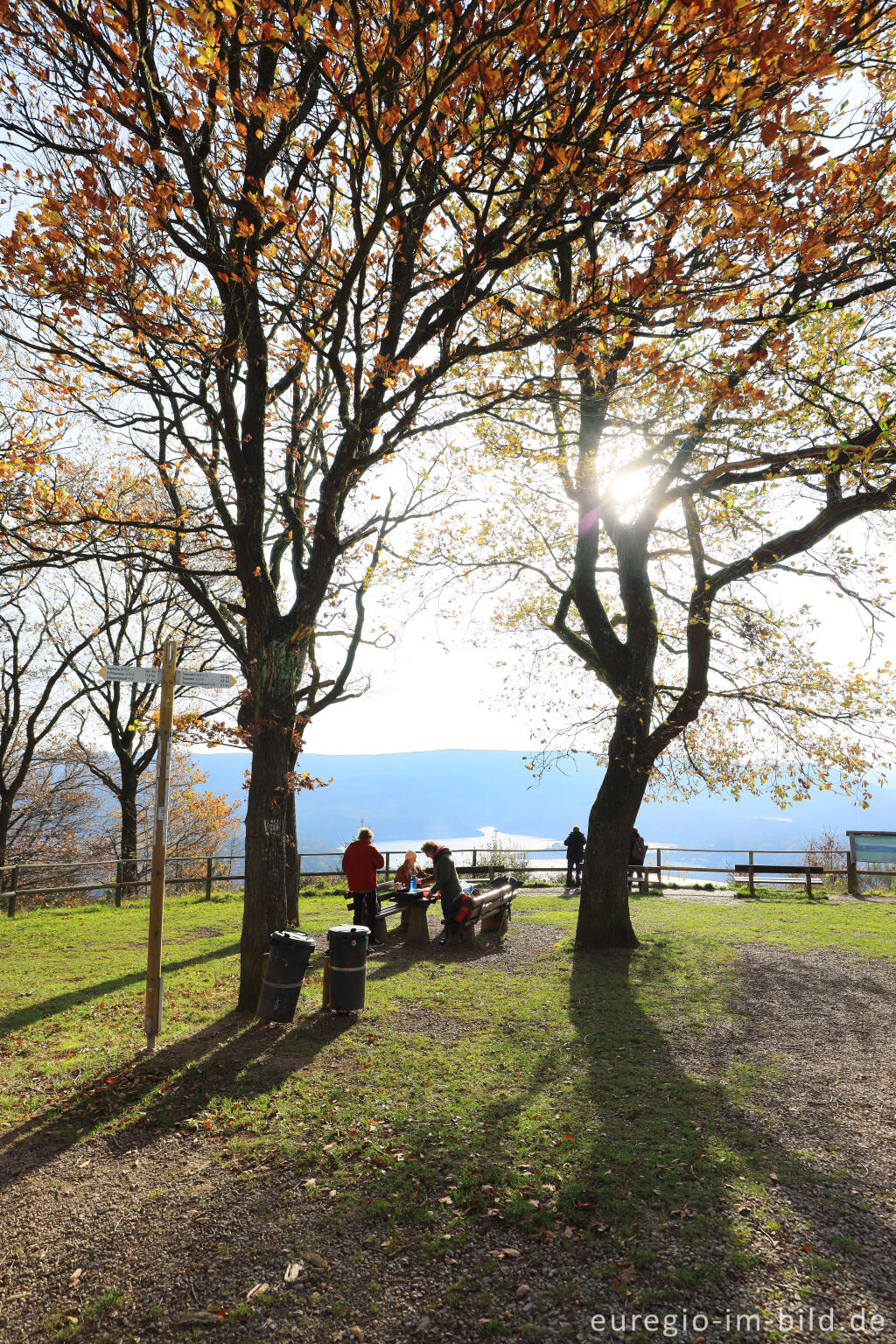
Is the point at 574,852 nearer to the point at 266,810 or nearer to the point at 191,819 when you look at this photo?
the point at 266,810

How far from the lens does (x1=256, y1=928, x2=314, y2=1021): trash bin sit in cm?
692

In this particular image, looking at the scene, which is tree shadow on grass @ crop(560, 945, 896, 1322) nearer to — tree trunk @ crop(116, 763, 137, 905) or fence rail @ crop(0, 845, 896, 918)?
fence rail @ crop(0, 845, 896, 918)

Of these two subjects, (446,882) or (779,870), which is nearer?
(446,882)

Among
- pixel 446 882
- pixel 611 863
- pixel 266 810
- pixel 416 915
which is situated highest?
pixel 266 810

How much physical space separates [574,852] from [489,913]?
7.94m

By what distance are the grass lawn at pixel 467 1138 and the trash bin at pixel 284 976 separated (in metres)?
0.24

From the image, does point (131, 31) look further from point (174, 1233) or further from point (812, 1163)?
point (812, 1163)

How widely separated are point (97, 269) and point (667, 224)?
4.99m

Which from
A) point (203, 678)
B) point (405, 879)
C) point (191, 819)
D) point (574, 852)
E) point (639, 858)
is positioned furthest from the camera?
point (191, 819)

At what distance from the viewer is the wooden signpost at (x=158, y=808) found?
6.38m

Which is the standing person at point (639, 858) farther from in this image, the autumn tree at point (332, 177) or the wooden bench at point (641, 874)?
the autumn tree at point (332, 177)

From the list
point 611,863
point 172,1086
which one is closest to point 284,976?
point 172,1086

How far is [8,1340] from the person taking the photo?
3096 millimetres

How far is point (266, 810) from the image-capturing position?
7.49 m
